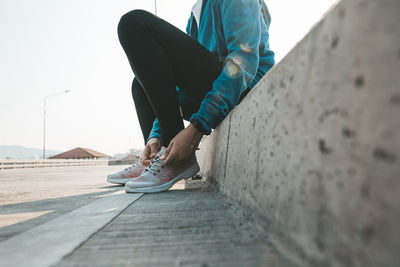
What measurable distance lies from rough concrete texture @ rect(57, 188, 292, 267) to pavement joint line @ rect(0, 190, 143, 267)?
0.10ft

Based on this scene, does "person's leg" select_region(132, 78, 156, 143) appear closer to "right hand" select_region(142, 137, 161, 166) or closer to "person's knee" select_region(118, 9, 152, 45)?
"right hand" select_region(142, 137, 161, 166)

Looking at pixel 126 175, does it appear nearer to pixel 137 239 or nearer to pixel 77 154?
pixel 137 239

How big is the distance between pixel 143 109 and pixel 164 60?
930mm

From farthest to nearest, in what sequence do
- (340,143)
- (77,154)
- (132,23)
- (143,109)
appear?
1. (77,154)
2. (143,109)
3. (132,23)
4. (340,143)

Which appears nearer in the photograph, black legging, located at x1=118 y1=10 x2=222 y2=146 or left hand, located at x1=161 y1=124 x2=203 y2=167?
left hand, located at x1=161 y1=124 x2=203 y2=167

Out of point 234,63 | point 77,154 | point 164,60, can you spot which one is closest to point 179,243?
point 234,63

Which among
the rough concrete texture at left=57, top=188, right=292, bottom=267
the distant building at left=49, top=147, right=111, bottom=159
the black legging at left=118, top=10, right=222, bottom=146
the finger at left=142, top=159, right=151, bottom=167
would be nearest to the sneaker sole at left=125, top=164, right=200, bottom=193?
the black legging at left=118, top=10, right=222, bottom=146

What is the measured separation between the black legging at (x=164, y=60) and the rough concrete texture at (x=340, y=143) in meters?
1.12

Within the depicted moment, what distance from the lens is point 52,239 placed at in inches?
30.4

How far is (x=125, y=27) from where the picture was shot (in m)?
1.80

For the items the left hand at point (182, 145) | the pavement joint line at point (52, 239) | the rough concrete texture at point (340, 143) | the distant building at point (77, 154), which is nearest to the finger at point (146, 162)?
the left hand at point (182, 145)

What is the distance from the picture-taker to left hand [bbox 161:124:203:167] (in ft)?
5.07

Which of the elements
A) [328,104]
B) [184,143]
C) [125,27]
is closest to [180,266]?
[328,104]

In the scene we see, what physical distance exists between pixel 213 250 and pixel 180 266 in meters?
0.11
